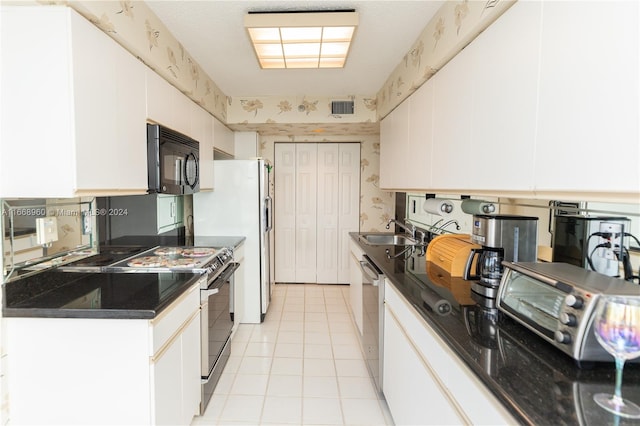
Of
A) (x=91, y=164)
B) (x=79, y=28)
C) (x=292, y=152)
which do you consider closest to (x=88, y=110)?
(x=91, y=164)

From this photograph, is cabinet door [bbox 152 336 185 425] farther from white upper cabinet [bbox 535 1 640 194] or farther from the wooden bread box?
white upper cabinet [bbox 535 1 640 194]

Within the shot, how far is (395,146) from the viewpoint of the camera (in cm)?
291

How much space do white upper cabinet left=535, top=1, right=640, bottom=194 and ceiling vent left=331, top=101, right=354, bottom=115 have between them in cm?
256

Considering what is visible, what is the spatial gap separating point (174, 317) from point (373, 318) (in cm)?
130

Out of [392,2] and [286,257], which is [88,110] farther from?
[286,257]

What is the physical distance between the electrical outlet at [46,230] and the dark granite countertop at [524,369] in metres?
1.85

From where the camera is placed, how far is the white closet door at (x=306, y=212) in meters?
4.66

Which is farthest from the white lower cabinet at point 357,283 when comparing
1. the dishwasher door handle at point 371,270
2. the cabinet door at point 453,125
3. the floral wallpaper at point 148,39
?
the floral wallpaper at point 148,39

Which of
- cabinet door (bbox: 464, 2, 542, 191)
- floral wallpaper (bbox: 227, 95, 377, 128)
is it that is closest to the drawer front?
cabinet door (bbox: 464, 2, 542, 191)

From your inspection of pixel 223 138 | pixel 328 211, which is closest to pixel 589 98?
pixel 223 138

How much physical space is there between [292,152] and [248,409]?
3.36 metres

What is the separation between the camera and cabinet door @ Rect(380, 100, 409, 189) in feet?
8.66

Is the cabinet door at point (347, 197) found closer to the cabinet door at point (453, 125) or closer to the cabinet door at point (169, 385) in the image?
the cabinet door at point (453, 125)

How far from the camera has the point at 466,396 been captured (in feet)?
3.28
